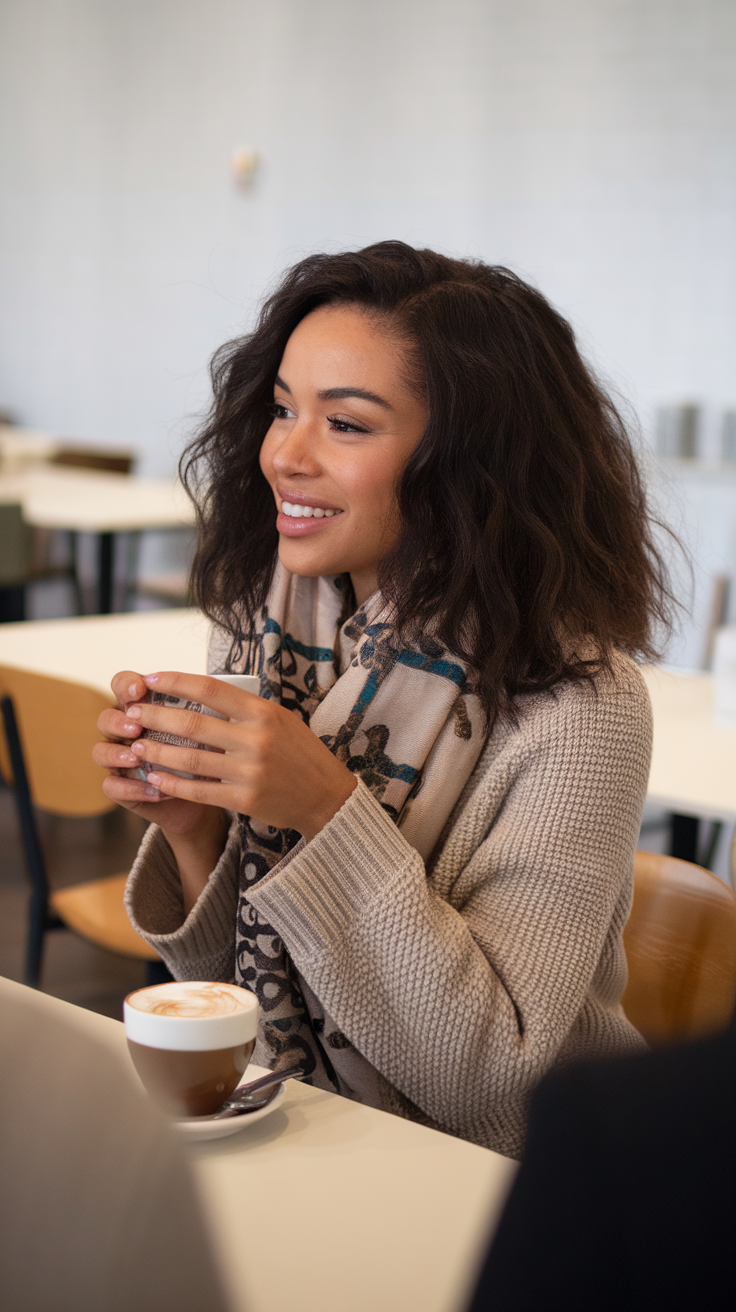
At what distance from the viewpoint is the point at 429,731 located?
1183 mm

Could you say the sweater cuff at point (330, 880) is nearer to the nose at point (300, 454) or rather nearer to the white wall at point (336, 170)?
the nose at point (300, 454)

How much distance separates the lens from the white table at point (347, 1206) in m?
0.65

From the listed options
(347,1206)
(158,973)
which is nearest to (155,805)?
(347,1206)

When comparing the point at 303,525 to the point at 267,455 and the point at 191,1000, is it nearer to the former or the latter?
the point at 267,455

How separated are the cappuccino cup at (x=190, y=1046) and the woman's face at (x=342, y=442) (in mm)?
526

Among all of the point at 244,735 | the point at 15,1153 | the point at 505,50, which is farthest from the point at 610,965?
the point at 505,50

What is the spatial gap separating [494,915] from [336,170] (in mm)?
6462

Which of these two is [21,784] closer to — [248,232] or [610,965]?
[610,965]

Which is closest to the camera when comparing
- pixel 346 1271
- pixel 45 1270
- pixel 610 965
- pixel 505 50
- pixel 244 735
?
pixel 45 1270

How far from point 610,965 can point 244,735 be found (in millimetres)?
465

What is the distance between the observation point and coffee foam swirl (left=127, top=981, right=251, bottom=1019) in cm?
80

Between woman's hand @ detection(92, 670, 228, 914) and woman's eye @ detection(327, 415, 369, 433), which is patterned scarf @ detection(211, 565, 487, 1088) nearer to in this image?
woman's hand @ detection(92, 670, 228, 914)

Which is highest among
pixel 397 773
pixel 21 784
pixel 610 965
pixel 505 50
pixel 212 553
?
pixel 505 50

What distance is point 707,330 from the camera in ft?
17.6
